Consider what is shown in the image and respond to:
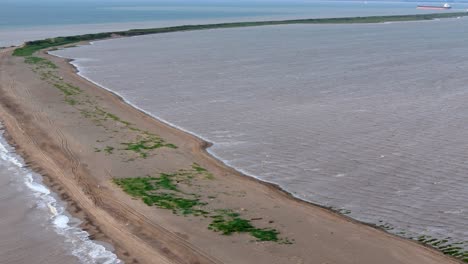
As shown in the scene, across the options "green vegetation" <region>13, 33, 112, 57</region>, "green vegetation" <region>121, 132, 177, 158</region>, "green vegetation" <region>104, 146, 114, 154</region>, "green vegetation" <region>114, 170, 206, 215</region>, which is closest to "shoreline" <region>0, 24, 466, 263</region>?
"green vegetation" <region>121, 132, 177, 158</region>

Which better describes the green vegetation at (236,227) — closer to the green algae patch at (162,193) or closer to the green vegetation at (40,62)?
the green algae patch at (162,193)

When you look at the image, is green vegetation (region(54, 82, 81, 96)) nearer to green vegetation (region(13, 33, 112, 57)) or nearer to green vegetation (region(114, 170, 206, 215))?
green vegetation (region(114, 170, 206, 215))

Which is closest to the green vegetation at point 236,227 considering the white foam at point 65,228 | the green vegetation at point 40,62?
the white foam at point 65,228

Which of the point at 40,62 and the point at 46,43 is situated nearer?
the point at 40,62

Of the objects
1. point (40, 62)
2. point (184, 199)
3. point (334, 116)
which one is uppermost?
point (40, 62)

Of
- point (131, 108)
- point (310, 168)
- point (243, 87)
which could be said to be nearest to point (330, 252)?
point (310, 168)

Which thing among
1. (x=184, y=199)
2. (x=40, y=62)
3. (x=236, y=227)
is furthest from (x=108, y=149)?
(x=40, y=62)

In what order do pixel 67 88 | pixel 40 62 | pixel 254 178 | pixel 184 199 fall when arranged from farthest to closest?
pixel 40 62, pixel 67 88, pixel 254 178, pixel 184 199

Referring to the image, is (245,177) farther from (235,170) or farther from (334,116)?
(334,116)
